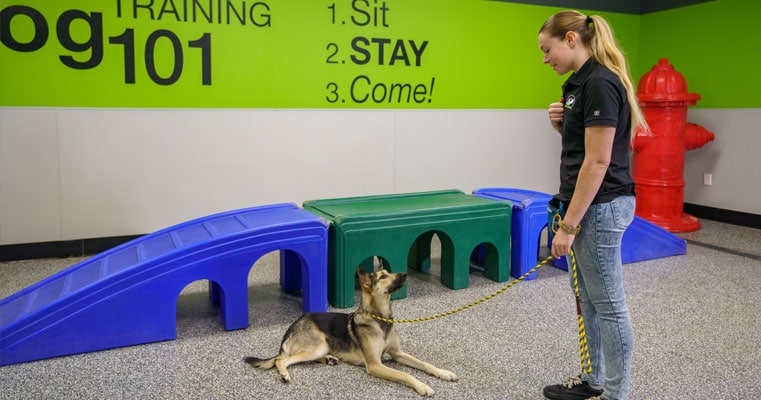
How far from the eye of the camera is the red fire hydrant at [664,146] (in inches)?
212

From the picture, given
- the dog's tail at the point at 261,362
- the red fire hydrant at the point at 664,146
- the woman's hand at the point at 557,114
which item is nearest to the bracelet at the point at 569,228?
the woman's hand at the point at 557,114

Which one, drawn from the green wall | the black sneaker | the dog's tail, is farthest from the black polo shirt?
the green wall

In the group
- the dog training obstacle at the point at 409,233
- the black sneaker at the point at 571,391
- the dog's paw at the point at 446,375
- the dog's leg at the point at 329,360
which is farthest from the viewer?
the dog training obstacle at the point at 409,233

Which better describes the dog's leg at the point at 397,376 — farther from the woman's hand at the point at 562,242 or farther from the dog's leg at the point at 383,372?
the woman's hand at the point at 562,242

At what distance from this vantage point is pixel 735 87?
579 cm

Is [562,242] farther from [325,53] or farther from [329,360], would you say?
[325,53]

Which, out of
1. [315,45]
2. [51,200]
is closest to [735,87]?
[315,45]

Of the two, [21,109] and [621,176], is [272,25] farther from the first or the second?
[621,176]

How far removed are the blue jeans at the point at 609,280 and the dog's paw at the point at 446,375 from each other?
62 cm

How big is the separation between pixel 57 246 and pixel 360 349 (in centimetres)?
304

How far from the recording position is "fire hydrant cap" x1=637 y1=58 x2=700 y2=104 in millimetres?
A: 5336

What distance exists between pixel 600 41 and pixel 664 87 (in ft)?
12.8

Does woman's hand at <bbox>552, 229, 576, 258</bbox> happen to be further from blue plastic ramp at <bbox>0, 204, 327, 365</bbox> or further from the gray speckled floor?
blue plastic ramp at <bbox>0, 204, 327, 365</bbox>

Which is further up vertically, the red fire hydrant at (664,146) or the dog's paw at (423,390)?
the red fire hydrant at (664,146)
